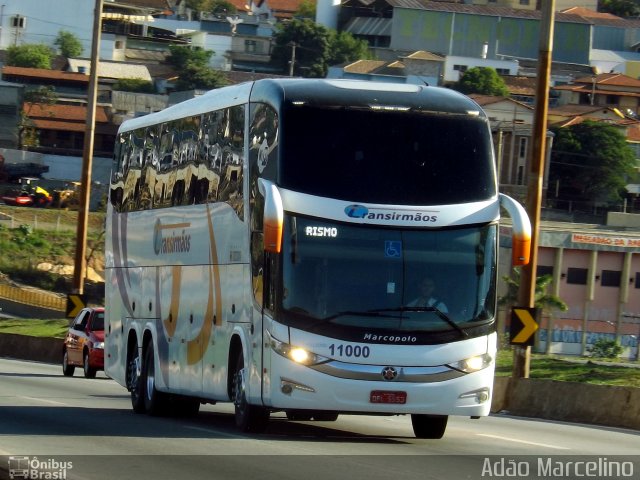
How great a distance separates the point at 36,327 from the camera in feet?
189

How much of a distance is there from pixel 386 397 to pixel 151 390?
633cm

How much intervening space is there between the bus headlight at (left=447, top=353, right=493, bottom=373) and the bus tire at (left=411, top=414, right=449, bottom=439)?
1.46 metres

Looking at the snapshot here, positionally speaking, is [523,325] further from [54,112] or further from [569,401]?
[54,112]

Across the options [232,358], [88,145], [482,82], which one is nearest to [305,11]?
[482,82]

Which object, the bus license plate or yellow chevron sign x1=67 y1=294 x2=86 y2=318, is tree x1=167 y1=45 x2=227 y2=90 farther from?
the bus license plate

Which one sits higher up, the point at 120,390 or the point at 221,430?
the point at 221,430

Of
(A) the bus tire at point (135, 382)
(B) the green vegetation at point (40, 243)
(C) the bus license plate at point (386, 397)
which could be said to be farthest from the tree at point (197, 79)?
(C) the bus license plate at point (386, 397)

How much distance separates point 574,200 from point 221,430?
9080 cm

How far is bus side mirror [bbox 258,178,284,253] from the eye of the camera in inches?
598

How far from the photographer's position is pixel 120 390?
2769 cm

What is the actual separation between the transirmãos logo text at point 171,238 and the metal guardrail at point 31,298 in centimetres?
5178

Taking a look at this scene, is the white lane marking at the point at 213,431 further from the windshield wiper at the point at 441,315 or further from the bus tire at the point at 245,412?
the windshield wiper at the point at 441,315

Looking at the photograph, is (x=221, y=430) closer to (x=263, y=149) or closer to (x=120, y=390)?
(x=263, y=149)

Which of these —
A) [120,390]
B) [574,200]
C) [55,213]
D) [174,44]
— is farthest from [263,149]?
[174,44]
